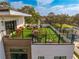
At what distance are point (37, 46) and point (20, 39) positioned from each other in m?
1.51

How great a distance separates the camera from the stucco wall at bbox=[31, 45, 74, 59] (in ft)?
43.0

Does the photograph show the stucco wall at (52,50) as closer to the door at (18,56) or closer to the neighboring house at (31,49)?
the neighboring house at (31,49)

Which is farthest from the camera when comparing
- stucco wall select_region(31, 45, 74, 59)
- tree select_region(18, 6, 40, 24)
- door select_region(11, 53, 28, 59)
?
tree select_region(18, 6, 40, 24)

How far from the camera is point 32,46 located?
1323cm

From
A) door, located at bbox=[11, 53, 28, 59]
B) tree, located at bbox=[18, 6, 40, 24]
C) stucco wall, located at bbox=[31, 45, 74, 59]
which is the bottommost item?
door, located at bbox=[11, 53, 28, 59]

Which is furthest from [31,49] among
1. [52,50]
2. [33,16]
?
[33,16]

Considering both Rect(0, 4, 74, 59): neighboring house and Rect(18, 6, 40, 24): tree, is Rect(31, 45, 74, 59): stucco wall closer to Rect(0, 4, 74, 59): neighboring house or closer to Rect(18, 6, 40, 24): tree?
Rect(0, 4, 74, 59): neighboring house

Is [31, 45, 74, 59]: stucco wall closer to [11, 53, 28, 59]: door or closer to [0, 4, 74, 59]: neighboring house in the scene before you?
[0, 4, 74, 59]: neighboring house

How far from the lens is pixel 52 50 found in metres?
13.2

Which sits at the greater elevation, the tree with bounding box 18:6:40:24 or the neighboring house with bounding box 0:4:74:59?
the tree with bounding box 18:6:40:24

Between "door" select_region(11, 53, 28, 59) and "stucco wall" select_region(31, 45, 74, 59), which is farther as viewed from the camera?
"door" select_region(11, 53, 28, 59)

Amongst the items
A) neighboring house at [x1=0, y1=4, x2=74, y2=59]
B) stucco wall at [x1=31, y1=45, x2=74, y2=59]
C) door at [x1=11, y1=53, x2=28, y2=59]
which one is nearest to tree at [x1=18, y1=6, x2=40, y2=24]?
door at [x1=11, y1=53, x2=28, y2=59]

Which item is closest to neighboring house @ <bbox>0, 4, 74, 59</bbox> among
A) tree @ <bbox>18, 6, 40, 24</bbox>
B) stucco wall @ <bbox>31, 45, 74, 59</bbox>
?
stucco wall @ <bbox>31, 45, 74, 59</bbox>

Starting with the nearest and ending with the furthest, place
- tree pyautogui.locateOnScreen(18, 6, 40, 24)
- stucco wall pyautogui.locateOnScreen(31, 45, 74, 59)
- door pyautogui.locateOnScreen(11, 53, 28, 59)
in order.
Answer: stucco wall pyautogui.locateOnScreen(31, 45, 74, 59) → door pyautogui.locateOnScreen(11, 53, 28, 59) → tree pyautogui.locateOnScreen(18, 6, 40, 24)
